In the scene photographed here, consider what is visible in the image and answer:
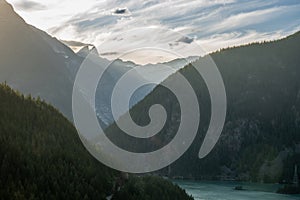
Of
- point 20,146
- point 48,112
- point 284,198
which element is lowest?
point 284,198

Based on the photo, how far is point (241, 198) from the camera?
617ft

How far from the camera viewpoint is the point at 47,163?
300ft

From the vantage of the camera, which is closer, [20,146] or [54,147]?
[20,146]

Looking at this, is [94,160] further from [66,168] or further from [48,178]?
[48,178]

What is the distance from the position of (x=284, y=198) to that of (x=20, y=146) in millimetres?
132669

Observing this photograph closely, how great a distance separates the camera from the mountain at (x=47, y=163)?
275 feet

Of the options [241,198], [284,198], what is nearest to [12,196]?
[241,198]

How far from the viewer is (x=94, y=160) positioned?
107562 mm

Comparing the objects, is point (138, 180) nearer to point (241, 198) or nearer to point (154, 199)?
point (154, 199)

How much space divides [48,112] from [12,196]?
4208cm

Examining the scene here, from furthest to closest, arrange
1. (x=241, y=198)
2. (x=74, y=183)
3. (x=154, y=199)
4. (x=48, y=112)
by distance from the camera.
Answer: (x=241, y=198), (x=48, y=112), (x=154, y=199), (x=74, y=183)

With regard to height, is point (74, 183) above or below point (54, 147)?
below

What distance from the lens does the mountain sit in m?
83.8

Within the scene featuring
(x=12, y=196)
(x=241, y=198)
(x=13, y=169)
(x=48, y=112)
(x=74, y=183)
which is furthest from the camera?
(x=241, y=198)
